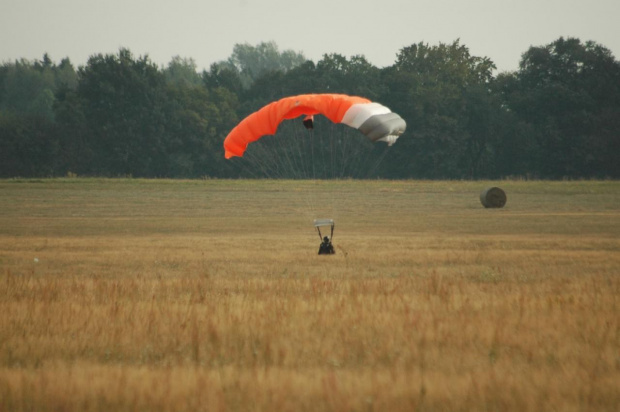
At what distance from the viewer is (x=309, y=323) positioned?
10375mm

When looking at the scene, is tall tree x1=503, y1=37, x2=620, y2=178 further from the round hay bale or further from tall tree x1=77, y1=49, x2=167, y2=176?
the round hay bale

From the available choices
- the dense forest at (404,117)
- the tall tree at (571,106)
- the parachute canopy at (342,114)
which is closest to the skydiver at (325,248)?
the parachute canopy at (342,114)

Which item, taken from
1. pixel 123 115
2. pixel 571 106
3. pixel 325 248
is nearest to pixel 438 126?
pixel 571 106

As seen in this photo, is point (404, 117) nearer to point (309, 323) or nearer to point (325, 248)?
point (325, 248)

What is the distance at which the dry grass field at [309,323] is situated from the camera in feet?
22.1

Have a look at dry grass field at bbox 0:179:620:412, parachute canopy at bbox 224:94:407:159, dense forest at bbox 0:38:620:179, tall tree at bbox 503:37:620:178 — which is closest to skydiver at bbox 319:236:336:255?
dry grass field at bbox 0:179:620:412

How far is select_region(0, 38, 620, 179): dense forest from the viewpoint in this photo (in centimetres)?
8575

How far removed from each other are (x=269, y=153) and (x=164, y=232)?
5002 centimetres

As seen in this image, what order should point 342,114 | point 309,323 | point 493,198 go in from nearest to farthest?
point 309,323, point 342,114, point 493,198

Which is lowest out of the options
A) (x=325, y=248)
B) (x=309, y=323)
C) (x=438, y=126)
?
(x=325, y=248)

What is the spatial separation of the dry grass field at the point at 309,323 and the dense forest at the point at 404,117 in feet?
198

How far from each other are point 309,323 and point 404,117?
83.8m

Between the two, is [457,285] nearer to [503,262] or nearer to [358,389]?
[503,262]

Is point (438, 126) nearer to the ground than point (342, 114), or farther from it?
farther from it
